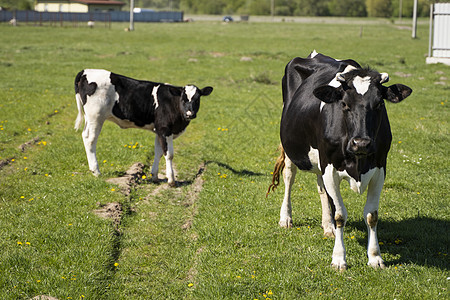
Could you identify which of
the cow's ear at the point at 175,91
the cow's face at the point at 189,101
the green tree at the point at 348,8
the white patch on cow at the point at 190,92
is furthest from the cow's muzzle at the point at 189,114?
the green tree at the point at 348,8

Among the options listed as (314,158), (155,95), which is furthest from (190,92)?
(314,158)

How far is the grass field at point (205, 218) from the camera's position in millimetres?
5941

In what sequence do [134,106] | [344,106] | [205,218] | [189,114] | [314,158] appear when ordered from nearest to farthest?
[344,106]
[314,158]
[205,218]
[189,114]
[134,106]

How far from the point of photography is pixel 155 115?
10.4m

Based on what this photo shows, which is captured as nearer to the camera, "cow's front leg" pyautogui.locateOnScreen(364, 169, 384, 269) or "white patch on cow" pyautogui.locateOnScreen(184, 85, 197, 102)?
"cow's front leg" pyautogui.locateOnScreen(364, 169, 384, 269)

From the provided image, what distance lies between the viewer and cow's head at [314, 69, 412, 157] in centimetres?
560

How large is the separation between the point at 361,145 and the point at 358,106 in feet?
1.55

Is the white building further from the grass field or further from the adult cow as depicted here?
the adult cow

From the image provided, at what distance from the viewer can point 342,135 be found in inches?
236

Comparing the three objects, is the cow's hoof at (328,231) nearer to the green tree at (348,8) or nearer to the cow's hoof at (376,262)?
the cow's hoof at (376,262)

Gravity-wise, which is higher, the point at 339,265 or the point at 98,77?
the point at 98,77

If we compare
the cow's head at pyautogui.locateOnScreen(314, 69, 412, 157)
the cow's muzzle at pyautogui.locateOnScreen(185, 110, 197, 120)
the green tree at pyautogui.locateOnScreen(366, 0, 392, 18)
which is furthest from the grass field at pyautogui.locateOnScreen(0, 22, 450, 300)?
the green tree at pyautogui.locateOnScreen(366, 0, 392, 18)

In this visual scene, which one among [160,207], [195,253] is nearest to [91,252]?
[195,253]

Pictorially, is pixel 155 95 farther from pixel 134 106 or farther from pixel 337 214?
pixel 337 214
